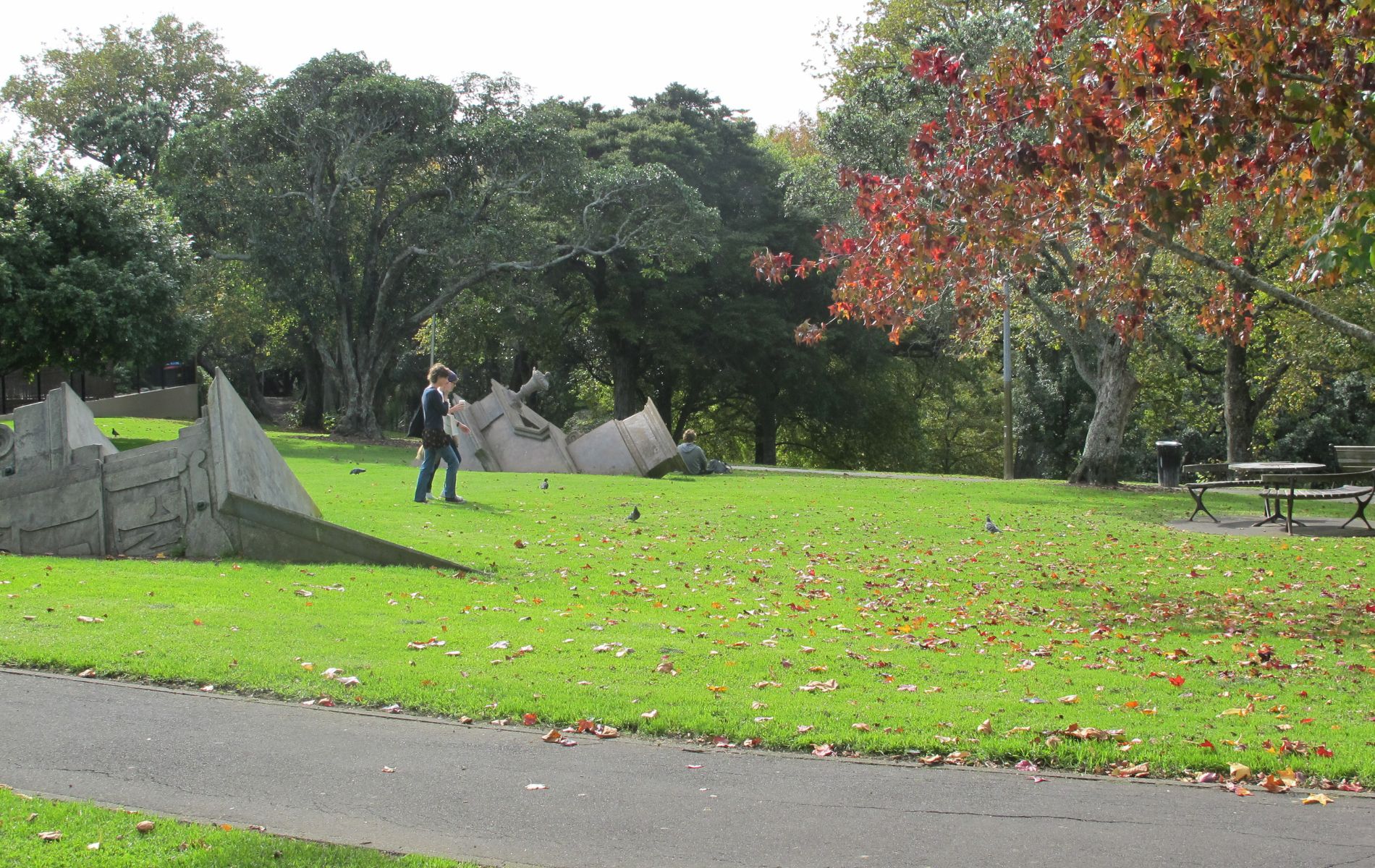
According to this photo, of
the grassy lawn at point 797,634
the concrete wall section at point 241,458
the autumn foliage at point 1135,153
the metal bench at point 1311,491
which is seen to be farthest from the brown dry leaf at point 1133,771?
the metal bench at point 1311,491

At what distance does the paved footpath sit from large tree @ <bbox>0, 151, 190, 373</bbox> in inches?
997

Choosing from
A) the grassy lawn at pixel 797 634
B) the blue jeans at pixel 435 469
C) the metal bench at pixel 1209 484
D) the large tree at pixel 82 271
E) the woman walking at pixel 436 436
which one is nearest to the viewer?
the grassy lawn at pixel 797 634

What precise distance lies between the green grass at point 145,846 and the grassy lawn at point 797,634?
203cm

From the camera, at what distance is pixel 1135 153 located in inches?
486

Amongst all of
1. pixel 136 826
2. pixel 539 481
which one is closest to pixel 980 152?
pixel 136 826

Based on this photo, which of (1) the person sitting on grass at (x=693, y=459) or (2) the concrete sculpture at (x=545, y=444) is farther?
(1) the person sitting on grass at (x=693, y=459)

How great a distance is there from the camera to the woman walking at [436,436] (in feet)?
56.4

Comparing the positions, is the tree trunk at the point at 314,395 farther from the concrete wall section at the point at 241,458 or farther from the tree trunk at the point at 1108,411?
the concrete wall section at the point at 241,458

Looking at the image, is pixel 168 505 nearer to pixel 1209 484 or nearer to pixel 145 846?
pixel 145 846

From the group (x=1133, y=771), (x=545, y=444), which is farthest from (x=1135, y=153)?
(x=545, y=444)

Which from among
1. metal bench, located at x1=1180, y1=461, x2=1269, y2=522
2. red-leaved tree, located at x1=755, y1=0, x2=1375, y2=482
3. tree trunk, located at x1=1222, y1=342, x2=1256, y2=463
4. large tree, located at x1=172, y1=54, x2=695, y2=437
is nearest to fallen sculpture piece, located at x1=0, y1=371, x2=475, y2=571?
red-leaved tree, located at x1=755, y1=0, x2=1375, y2=482

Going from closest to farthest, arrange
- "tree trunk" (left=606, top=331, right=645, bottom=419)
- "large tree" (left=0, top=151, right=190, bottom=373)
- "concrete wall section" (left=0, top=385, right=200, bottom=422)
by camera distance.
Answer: "large tree" (left=0, top=151, right=190, bottom=373) < "concrete wall section" (left=0, top=385, right=200, bottom=422) < "tree trunk" (left=606, top=331, right=645, bottom=419)

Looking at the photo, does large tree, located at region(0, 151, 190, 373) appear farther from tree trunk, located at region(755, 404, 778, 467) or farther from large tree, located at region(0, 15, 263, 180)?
tree trunk, located at region(755, 404, 778, 467)

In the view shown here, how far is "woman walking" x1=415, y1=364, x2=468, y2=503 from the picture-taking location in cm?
1720
